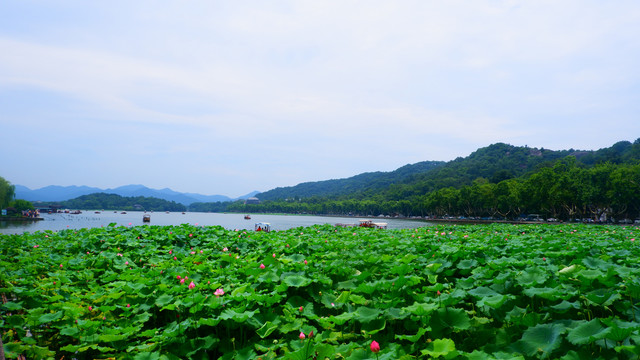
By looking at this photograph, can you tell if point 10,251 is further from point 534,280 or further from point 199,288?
point 534,280

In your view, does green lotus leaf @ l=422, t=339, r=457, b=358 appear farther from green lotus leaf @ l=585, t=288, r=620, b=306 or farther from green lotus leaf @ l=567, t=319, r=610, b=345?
green lotus leaf @ l=585, t=288, r=620, b=306

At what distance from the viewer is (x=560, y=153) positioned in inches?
5605

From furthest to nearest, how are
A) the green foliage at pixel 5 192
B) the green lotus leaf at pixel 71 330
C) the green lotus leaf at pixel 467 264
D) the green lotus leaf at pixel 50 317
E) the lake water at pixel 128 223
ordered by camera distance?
1. the green foliage at pixel 5 192
2. the lake water at pixel 128 223
3. the green lotus leaf at pixel 467 264
4. the green lotus leaf at pixel 50 317
5. the green lotus leaf at pixel 71 330

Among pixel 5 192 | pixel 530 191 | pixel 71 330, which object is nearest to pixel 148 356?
pixel 71 330

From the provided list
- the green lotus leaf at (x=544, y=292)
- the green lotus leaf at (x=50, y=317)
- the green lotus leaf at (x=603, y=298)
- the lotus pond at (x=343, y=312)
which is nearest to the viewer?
the lotus pond at (x=343, y=312)

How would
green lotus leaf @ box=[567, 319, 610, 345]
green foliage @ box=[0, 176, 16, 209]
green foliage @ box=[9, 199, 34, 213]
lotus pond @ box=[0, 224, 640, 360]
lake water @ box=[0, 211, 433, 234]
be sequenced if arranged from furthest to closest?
1. green foliage @ box=[9, 199, 34, 213]
2. green foliage @ box=[0, 176, 16, 209]
3. lake water @ box=[0, 211, 433, 234]
4. lotus pond @ box=[0, 224, 640, 360]
5. green lotus leaf @ box=[567, 319, 610, 345]

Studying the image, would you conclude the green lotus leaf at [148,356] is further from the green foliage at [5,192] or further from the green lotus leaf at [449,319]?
the green foliage at [5,192]

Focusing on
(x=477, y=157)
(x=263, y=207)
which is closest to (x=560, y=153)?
(x=477, y=157)

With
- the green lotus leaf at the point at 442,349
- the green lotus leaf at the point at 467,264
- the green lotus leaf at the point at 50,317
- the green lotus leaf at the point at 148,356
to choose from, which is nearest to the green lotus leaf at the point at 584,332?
the green lotus leaf at the point at 442,349

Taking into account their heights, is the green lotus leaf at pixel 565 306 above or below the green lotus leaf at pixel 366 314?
above

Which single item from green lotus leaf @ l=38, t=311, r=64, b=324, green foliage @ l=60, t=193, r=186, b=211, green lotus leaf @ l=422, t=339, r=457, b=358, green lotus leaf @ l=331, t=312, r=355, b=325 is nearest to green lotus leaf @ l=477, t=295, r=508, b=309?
green lotus leaf @ l=422, t=339, r=457, b=358

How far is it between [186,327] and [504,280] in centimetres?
339

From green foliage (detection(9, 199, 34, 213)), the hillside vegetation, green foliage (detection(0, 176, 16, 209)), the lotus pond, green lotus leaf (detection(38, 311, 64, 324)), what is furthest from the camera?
green foliage (detection(9, 199, 34, 213))

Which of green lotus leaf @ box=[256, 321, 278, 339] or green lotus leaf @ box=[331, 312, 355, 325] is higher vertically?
green lotus leaf @ box=[331, 312, 355, 325]
